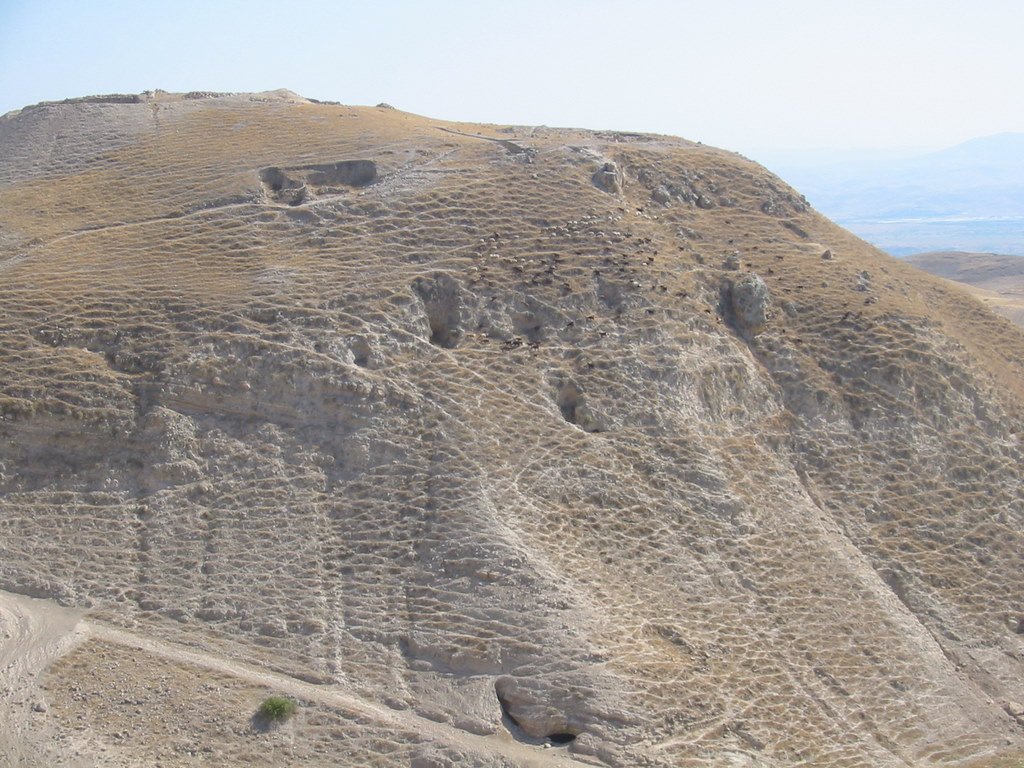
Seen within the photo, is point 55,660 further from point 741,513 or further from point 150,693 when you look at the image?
point 741,513

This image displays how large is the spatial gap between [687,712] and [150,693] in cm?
1195

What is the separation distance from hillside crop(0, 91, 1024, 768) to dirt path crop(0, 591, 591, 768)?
93mm

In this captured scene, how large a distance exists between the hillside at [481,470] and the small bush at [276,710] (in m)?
0.38

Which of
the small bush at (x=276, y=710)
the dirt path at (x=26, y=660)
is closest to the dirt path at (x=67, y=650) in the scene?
the dirt path at (x=26, y=660)

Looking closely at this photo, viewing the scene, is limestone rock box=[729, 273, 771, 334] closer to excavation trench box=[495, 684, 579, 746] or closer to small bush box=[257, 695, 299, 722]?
excavation trench box=[495, 684, 579, 746]

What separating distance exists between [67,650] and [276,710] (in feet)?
17.0

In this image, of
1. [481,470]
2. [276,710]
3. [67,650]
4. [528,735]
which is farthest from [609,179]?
[67,650]

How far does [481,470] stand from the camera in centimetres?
2580

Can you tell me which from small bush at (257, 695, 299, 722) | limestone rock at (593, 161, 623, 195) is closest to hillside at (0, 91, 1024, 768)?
limestone rock at (593, 161, 623, 195)

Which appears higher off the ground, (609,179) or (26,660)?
(609,179)

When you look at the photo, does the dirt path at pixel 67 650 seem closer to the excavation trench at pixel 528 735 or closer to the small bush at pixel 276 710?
the excavation trench at pixel 528 735

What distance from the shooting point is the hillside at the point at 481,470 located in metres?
21.4

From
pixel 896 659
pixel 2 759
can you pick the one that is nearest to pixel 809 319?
pixel 896 659

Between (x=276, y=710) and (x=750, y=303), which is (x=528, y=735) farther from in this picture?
(x=750, y=303)
